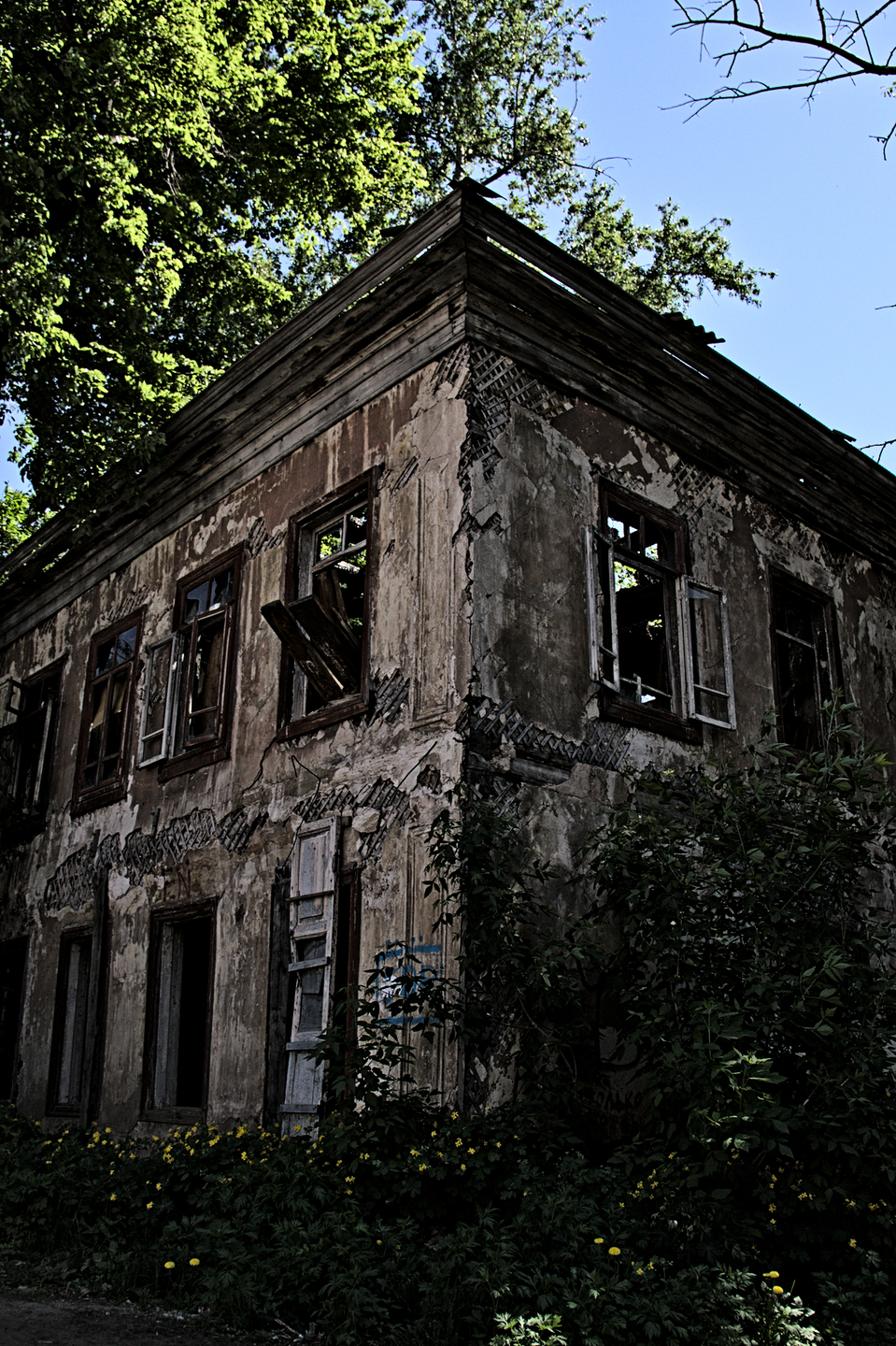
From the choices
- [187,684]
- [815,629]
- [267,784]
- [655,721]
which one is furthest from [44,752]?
[815,629]

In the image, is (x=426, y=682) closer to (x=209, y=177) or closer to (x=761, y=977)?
(x=761, y=977)

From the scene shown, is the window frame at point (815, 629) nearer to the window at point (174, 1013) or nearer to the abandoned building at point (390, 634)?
the abandoned building at point (390, 634)

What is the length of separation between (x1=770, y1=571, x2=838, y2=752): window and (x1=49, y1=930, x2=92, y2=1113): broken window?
720cm

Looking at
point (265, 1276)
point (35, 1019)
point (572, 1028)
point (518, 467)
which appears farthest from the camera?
point (35, 1019)

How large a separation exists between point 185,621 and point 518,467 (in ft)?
13.7

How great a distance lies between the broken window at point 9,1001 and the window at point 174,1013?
3.01 metres

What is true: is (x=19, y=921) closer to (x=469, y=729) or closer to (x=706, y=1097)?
(x=469, y=729)

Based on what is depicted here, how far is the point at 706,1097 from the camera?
532 centimetres

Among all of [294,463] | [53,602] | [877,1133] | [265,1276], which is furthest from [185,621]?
[877,1133]

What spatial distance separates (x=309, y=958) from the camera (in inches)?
316

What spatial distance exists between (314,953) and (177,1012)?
→ 241 centimetres

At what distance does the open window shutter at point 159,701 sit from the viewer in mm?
10359

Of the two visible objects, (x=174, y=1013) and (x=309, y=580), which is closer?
Answer: (x=309, y=580)

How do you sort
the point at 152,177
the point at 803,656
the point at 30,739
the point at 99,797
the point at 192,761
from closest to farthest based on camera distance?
the point at 192,761 < the point at 803,656 < the point at 99,797 < the point at 152,177 < the point at 30,739
